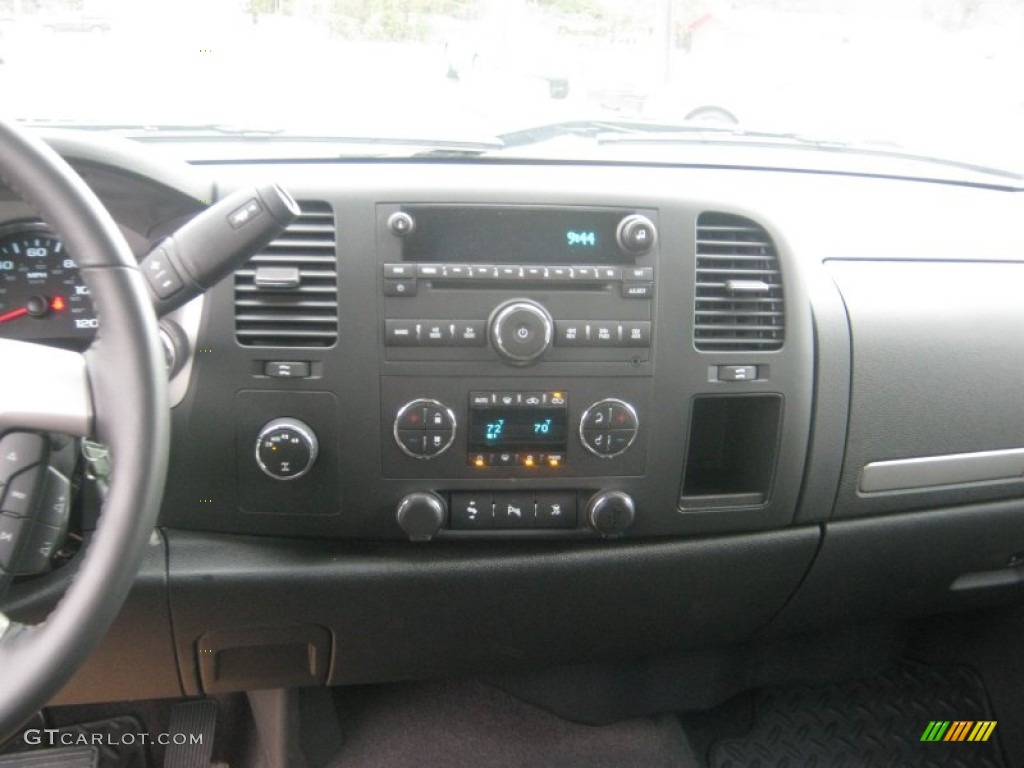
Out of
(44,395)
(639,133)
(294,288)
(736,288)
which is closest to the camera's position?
(44,395)

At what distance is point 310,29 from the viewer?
161 centimetres

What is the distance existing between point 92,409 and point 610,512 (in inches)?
31.7

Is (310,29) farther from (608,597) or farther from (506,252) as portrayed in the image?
(608,597)

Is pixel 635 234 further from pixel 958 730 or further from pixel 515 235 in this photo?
pixel 958 730

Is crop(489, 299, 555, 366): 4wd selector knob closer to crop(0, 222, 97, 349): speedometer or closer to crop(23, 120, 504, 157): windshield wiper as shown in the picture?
crop(23, 120, 504, 157): windshield wiper

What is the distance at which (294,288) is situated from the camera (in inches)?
52.5

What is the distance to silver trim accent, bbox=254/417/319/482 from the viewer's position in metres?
1.36

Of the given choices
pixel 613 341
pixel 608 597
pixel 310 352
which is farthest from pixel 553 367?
pixel 608 597

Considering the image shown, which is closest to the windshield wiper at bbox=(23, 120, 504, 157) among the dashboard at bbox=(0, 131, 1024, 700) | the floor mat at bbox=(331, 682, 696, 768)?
the dashboard at bbox=(0, 131, 1024, 700)

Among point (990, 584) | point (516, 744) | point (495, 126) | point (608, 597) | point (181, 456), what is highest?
point (495, 126)

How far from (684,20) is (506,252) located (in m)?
0.81

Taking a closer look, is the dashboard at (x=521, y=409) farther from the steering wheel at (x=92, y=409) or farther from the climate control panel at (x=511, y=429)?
the steering wheel at (x=92, y=409)

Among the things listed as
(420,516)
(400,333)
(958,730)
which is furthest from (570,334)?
(958,730)

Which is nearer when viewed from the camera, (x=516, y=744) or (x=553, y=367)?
(x=553, y=367)
